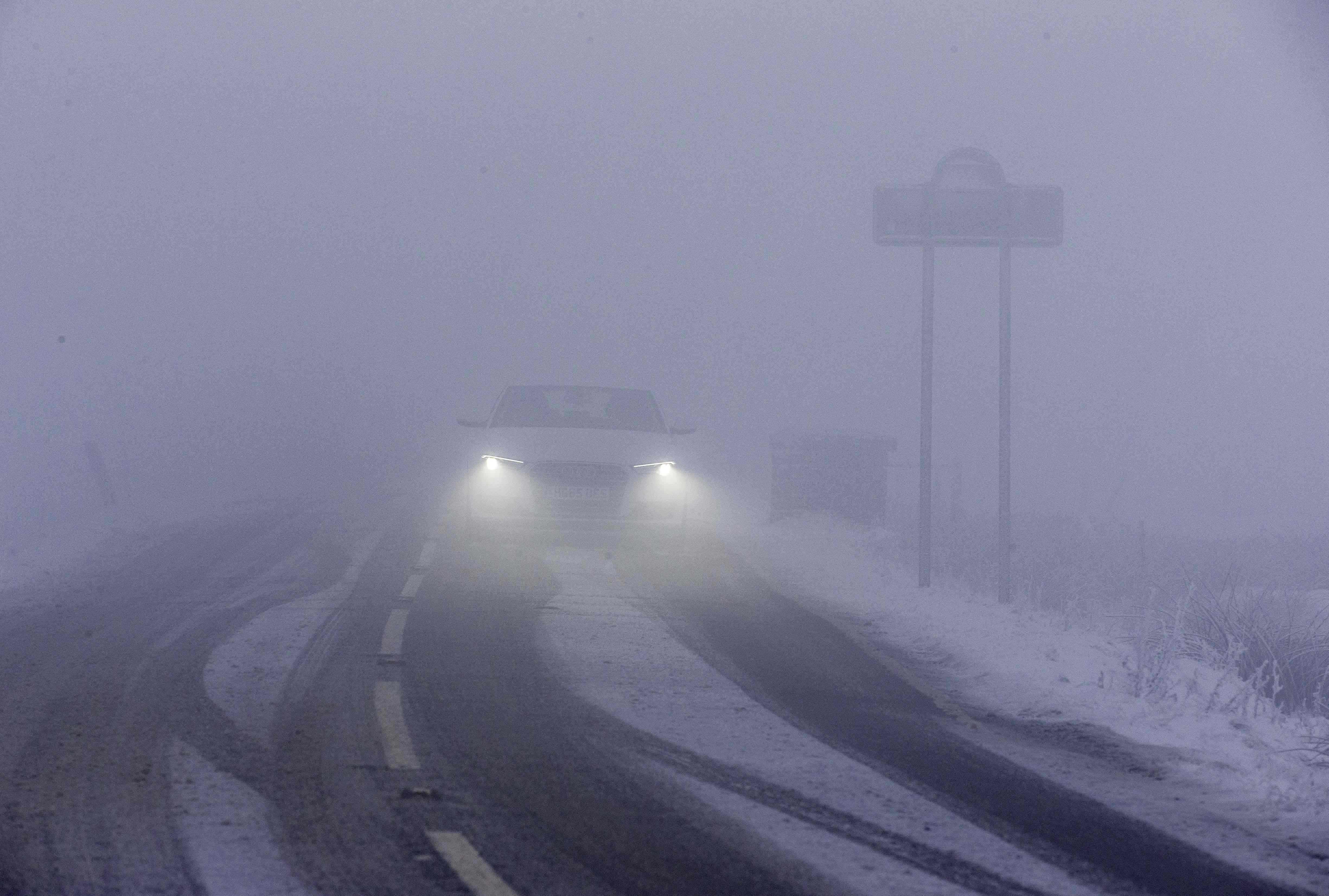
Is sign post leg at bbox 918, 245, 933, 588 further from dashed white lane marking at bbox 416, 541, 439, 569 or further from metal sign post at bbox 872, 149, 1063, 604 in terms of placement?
dashed white lane marking at bbox 416, 541, 439, 569

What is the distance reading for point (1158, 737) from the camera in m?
6.42

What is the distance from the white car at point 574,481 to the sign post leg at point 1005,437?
3421 mm

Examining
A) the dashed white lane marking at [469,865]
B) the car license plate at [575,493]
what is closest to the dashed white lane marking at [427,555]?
the car license plate at [575,493]

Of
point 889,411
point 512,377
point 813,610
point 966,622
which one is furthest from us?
point 512,377

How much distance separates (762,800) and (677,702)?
180cm

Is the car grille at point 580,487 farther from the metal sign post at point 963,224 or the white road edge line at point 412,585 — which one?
the metal sign post at point 963,224

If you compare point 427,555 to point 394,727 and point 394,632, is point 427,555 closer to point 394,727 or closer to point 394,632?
point 394,632

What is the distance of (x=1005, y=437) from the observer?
485 inches

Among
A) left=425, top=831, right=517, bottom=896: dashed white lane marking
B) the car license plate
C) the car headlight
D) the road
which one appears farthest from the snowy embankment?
the car license plate

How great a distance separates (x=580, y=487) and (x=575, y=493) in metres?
0.08

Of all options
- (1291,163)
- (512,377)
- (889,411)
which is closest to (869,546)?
(889,411)

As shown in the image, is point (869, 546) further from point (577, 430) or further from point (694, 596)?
point (694, 596)

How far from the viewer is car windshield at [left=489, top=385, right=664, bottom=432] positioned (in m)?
14.8

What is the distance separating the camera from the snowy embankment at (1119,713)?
5.28 m
